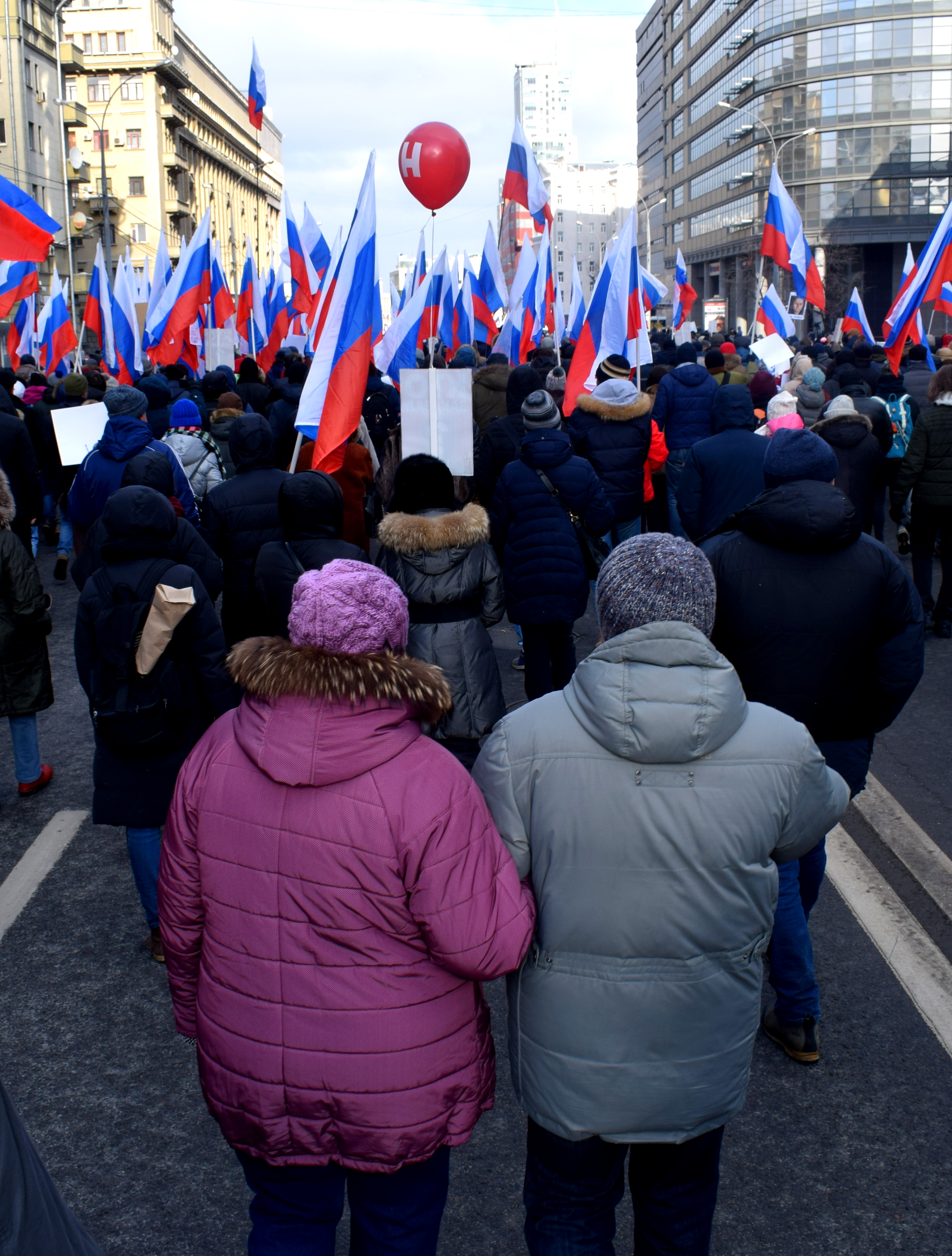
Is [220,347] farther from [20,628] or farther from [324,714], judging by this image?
[324,714]

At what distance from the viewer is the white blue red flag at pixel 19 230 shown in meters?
4.69

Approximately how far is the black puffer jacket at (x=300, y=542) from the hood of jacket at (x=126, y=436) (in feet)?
7.18

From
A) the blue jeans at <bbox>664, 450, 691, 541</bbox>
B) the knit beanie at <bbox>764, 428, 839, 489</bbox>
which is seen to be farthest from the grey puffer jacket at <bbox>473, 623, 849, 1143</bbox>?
the blue jeans at <bbox>664, 450, 691, 541</bbox>

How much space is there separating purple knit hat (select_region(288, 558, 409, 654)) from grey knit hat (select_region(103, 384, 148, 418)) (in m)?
4.82

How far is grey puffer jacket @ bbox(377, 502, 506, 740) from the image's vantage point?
4.63 meters

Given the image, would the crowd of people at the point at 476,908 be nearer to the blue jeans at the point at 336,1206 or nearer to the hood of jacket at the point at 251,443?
the blue jeans at the point at 336,1206

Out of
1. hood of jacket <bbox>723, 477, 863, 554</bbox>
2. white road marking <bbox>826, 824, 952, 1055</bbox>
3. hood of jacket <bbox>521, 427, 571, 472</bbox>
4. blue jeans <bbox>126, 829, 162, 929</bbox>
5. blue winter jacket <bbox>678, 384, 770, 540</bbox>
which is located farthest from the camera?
blue winter jacket <bbox>678, 384, 770, 540</bbox>

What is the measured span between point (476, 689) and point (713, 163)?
252 feet

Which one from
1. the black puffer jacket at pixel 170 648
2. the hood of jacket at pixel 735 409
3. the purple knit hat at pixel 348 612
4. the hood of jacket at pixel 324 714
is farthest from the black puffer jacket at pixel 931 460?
the hood of jacket at pixel 324 714

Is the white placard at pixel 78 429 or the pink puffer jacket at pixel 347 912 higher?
the white placard at pixel 78 429

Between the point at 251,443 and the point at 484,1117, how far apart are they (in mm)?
3631

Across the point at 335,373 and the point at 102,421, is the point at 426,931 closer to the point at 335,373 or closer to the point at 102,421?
the point at 335,373

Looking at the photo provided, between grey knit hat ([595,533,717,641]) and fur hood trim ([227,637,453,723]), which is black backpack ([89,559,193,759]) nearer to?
fur hood trim ([227,637,453,723])

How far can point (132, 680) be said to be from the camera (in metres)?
4.02
